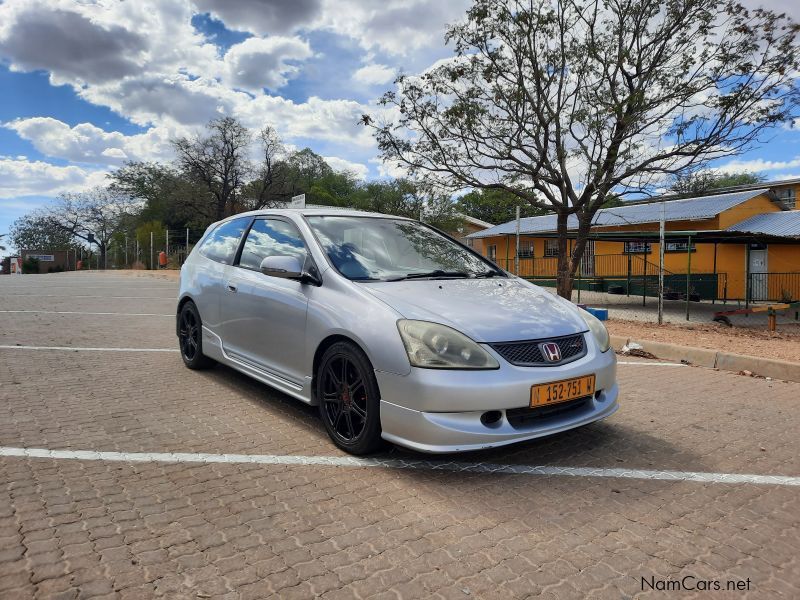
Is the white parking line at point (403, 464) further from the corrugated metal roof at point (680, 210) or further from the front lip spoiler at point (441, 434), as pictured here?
the corrugated metal roof at point (680, 210)

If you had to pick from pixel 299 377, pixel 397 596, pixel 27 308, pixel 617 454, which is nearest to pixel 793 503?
pixel 617 454

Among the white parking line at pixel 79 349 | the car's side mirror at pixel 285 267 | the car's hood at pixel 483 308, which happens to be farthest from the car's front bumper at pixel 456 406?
the white parking line at pixel 79 349

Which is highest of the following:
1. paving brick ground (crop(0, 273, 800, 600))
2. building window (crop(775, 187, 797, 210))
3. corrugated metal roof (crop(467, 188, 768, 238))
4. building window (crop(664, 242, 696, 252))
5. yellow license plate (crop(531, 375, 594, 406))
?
building window (crop(775, 187, 797, 210))

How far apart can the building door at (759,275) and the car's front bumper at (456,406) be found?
22.7m

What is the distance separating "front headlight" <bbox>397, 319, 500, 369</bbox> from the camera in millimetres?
3107

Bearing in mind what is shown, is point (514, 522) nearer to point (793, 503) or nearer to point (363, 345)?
point (363, 345)

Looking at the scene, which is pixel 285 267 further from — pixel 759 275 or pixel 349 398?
pixel 759 275

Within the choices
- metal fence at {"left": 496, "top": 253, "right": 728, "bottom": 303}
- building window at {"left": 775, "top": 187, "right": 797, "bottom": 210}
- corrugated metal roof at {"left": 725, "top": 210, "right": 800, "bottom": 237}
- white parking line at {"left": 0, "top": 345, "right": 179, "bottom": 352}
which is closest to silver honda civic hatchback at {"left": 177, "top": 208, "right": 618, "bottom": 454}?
white parking line at {"left": 0, "top": 345, "right": 179, "bottom": 352}

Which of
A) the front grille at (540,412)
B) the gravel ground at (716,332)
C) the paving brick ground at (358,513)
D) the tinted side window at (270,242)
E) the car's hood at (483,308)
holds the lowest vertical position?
the paving brick ground at (358,513)

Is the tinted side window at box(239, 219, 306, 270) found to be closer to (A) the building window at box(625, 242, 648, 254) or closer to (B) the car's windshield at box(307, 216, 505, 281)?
(B) the car's windshield at box(307, 216, 505, 281)

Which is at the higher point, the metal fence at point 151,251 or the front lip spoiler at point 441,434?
the metal fence at point 151,251

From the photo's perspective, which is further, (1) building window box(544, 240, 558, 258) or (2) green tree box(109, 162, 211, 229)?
(2) green tree box(109, 162, 211, 229)

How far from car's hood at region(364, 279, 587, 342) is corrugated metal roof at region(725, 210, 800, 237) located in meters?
19.6

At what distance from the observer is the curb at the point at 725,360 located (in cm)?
633
